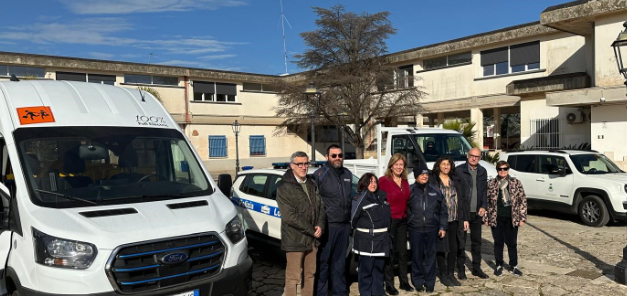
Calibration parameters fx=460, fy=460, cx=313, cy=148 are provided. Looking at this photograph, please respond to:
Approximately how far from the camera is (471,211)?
6.48m

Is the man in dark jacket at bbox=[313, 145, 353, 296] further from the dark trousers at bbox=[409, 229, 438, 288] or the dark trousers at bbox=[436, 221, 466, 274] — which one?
the dark trousers at bbox=[436, 221, 466, 274]

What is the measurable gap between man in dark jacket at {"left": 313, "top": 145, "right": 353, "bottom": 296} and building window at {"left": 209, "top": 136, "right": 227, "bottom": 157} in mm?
25751

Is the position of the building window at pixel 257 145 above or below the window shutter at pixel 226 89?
below

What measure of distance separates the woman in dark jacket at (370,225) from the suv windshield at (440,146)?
4185mm

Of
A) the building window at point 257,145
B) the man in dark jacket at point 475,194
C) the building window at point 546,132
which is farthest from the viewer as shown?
the building window at point 257,145

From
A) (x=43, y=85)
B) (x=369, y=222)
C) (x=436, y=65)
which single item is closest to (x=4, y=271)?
(x=43, y=85)

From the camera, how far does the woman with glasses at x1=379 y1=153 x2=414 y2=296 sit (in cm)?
591

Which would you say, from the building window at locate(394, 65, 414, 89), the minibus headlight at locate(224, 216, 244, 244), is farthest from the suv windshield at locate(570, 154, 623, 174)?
the building window at locate(394, 65, 414, 89)

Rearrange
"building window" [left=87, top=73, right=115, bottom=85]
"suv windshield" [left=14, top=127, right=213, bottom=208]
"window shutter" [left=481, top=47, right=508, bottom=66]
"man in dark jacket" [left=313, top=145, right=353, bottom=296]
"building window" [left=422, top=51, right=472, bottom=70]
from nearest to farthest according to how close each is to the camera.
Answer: "suv windshield" [left=14, top=127, right=213, bottom=208] → "man in dark jacket" [left=313, top=145, right=353, bottom=296] → "window shutter" [left=481, top=47, right=508, bottom=66] → "building window" [left=422, top=51, right=472, bottom=70] → "building window" [left=87, top=73, right=115, bottom=85]

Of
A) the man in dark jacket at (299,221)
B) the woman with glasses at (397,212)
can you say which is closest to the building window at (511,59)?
the woman with glasses at (397,212)

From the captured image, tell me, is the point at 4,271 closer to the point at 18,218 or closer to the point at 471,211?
the point at 18,218

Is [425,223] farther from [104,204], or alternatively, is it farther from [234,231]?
[104,204]

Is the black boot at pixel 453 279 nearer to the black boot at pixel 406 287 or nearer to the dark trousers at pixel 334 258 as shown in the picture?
the black boot at pixel 406 287

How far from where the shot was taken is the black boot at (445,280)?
20.5 feet
